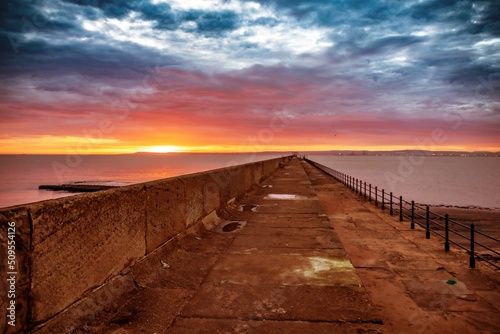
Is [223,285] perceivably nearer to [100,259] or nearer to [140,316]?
[140,316]

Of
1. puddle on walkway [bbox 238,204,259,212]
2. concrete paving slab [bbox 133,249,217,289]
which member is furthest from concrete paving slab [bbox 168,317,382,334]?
puddle on walkway [bbox 238,204,259,212]

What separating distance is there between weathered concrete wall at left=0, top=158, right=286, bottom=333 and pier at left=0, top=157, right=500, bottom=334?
15 mm

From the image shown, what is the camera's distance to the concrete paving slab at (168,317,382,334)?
106 inches

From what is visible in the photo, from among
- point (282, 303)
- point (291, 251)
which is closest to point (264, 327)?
point (282, 303)

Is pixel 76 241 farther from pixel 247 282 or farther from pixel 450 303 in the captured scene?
pixel 450 303

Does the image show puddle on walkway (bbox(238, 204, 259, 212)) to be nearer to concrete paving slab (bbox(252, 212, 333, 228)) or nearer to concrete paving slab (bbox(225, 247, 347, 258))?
concrete paving slab (bbox(252, 212, 333, 228))

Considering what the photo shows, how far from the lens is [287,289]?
3500 mm

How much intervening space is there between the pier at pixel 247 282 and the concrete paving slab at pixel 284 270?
0.02 meters

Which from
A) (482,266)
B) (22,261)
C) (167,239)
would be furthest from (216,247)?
(482,266)

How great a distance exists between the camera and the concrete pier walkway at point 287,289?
2861 millimetres

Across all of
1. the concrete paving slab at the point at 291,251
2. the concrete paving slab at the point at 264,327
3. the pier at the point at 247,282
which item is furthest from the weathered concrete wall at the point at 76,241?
the concrete paving slab at the point at 291,251

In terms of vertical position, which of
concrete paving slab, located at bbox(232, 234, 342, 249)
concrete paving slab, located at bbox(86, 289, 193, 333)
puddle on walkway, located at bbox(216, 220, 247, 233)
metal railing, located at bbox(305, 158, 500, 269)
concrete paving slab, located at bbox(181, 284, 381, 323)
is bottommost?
metal railing, located at bbox(305, 158, 500, 269)

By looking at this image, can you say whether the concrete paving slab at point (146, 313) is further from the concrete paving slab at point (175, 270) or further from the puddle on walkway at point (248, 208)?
the puddle on walkway at point (248, 208)

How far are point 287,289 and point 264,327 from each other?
0.81m
